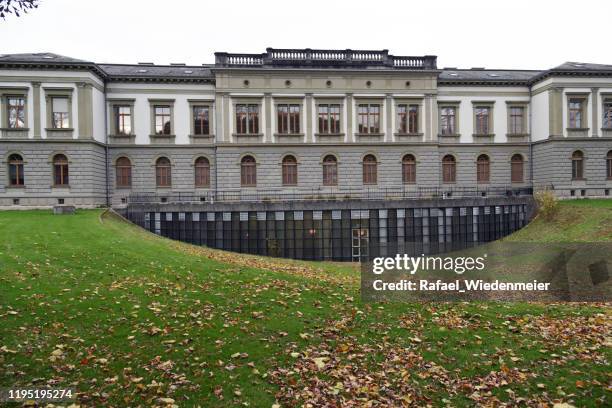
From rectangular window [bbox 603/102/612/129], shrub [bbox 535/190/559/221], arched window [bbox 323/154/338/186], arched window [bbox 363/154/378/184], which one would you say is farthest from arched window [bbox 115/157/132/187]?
rectangular window [bbox 603/102/612/129]

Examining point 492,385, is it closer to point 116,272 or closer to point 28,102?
point 116,272

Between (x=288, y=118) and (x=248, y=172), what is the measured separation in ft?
18.2

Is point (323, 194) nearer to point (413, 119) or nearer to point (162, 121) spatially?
point (413, 119)

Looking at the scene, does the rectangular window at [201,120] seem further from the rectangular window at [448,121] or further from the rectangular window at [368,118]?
the rectangular window at [448,121]

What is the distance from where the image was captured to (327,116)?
122ft

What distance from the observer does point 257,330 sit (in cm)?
970

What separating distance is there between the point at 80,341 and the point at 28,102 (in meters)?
29.9

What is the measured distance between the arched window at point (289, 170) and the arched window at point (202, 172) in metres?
6.31

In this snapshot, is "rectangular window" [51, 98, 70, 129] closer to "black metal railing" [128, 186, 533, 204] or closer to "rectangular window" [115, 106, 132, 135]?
"rectangular window" [115, 106, 132, 135]

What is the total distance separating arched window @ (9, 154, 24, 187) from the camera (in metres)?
32.3

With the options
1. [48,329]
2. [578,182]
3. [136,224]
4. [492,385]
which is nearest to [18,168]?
[136,224]

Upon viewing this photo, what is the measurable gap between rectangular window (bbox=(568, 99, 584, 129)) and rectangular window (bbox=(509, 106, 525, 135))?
368cm

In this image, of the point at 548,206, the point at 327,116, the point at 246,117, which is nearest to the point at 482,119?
the point at 548,206

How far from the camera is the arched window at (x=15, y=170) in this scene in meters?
32.3
